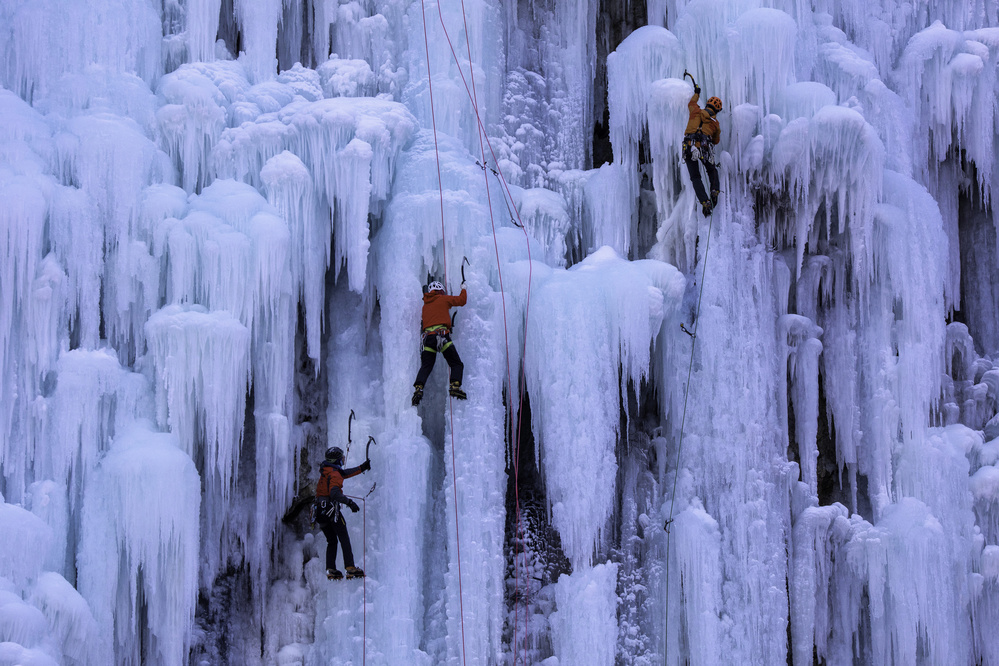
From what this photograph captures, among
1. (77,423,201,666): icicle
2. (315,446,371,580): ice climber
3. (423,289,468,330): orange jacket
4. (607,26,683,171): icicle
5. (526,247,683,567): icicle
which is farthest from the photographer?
(607,26,683,171): icicle

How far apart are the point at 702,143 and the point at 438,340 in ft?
9.16

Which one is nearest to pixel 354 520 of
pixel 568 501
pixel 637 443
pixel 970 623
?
pixel 568 501

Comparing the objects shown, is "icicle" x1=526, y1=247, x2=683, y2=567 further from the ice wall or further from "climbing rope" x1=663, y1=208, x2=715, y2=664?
"climbing rope" x1=663, y1=208, x2=715, y2=664

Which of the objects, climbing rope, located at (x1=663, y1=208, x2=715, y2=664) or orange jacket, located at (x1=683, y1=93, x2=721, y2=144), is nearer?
climbing rope, located at (x1=663, y1=208, x2=715, y2=664)

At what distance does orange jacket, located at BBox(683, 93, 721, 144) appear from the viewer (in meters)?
9.94

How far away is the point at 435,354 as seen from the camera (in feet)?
31.5

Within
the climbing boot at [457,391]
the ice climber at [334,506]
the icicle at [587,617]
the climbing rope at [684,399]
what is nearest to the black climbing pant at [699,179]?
the climbing rope at [684,399]

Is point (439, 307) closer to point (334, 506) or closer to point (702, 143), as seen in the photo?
point (334, 506)

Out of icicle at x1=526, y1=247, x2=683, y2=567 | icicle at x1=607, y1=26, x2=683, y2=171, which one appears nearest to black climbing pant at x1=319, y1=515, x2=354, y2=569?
icicle at x1=526, y1=247, x2=683, y2=567

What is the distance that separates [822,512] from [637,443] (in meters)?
1.68

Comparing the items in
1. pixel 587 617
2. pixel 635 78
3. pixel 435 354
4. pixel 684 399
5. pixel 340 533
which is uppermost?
pixel 635 78

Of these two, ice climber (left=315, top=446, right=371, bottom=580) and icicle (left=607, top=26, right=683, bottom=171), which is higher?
icicle (left=607, top=26, right=683, bottom=171)

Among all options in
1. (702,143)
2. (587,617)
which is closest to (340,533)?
(587,617)

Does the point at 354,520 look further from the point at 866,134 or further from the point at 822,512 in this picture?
the point at 866,134
